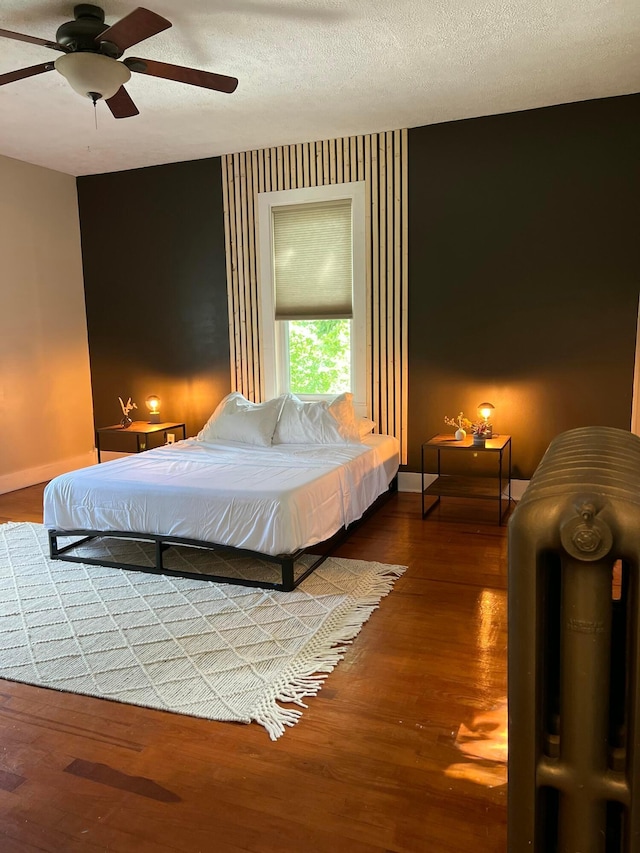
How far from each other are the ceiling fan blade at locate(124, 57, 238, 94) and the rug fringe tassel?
2754 mm

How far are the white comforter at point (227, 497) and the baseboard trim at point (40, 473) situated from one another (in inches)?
79.7

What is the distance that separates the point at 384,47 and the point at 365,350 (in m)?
2.42

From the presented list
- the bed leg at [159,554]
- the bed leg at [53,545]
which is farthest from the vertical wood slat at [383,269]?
the bed leg at [53,545]

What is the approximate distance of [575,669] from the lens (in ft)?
3.59

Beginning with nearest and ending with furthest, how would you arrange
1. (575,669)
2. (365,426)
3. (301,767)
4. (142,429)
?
(575,669) < (301,767) < (365,426) < (142,429)

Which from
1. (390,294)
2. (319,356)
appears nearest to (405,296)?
(390,294)

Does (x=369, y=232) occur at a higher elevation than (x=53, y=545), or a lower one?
higher

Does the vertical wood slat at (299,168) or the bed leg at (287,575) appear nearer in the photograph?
the bed leg at (287,575)

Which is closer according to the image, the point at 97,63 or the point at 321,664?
the point at 321,664

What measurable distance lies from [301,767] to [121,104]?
11.4ft

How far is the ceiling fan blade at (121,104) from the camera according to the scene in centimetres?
347

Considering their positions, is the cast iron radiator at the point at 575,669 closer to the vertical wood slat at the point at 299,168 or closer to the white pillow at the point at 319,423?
the white pillow at the point at 319,423

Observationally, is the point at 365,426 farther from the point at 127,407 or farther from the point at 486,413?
the point at 127,407

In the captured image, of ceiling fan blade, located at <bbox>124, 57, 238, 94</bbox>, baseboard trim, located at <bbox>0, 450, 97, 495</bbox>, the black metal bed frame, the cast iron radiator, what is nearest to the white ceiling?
ceiling fan blade, located at <bbox>124, 57, 238, 94</bbox>
